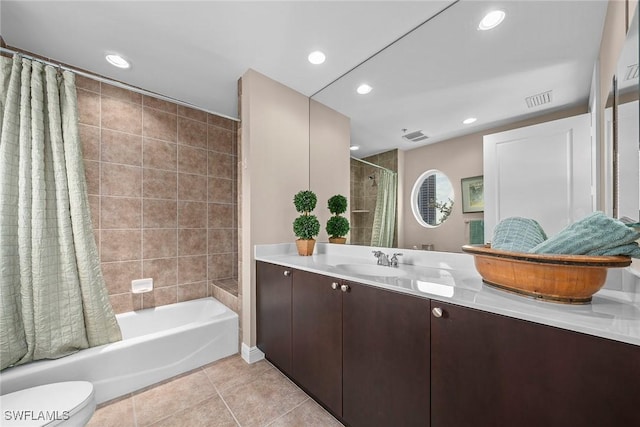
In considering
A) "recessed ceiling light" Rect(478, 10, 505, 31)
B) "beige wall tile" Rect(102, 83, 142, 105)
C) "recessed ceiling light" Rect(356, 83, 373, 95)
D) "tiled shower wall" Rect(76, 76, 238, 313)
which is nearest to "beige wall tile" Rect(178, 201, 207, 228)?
"tiled shower wall" Rect(76, 76, 238, 313)

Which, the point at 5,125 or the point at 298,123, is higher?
the point at 298,123

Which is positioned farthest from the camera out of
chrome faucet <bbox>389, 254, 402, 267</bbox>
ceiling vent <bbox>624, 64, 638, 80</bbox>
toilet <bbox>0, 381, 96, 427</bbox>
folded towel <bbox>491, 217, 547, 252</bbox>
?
chrome faucet <bbox>389, 254, 402, 267</bbox>

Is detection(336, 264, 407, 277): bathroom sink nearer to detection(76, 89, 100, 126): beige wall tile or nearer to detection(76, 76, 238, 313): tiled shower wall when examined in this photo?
detection(76, 76, 238, 313): tiled shower wall

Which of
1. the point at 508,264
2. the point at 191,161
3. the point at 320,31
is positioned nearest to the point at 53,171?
the point at 191,161

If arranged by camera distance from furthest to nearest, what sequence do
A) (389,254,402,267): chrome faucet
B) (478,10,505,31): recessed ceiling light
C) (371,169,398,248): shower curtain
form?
(371,169,398,248): shower curtain
(389,254,402,267): chrome faucet
(478,10,505,31): recessed ceiling light

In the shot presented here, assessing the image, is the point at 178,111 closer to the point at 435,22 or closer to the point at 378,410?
the point at 435,22

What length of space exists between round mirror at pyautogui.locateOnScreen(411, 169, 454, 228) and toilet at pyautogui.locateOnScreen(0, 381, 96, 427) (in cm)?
198

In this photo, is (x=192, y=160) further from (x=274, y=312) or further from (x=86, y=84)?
(x=274, y=312)

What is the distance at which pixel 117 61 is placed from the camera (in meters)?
1.80

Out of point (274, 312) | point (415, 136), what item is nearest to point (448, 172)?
point (415, 136)

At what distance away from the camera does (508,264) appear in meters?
0.77

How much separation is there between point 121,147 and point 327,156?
1812 millimetres

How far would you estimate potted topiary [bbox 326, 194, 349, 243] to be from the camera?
6.54 feet

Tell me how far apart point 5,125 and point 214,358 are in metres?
2.01
